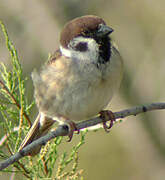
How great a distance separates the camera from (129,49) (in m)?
5.05

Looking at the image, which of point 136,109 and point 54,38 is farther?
point 54,38

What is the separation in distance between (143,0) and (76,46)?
8.16ft

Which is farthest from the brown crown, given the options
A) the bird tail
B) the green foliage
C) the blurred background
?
the blurred background

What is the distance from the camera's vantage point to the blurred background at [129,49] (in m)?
4.80

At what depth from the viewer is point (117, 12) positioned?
207 inches

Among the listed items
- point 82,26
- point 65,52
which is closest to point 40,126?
point 65,52

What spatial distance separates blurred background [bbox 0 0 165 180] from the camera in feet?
15.8

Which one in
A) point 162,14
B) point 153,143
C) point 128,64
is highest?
point 162,14

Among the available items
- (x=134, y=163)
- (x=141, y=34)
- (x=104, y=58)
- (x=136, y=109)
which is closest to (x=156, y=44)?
(x=141, y=34)

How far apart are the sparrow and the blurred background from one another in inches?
67.6

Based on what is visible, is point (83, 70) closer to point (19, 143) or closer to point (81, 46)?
point (81, 46)

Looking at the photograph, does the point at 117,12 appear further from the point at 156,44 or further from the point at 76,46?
the point at 76,46

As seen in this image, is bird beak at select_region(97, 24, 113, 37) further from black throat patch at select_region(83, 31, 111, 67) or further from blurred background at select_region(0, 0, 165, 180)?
blurred background at select_region(0, 0, 165, 180)

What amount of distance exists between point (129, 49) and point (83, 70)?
236 cm
